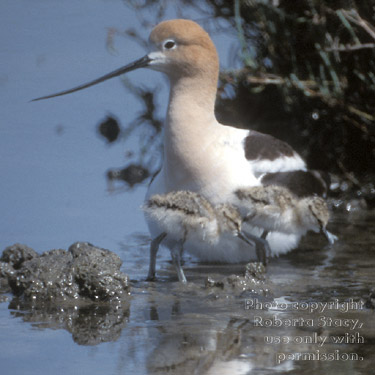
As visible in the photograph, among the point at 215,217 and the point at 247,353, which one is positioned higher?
the point at 215,217

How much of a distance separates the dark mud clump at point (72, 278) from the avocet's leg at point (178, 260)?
1.73ft

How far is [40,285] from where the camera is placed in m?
4.13

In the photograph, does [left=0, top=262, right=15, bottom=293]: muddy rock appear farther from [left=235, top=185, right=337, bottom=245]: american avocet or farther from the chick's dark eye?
the chick's dark eye

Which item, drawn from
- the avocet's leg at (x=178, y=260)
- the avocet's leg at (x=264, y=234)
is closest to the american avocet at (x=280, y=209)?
the avocet's leg at (x=264, y=234)

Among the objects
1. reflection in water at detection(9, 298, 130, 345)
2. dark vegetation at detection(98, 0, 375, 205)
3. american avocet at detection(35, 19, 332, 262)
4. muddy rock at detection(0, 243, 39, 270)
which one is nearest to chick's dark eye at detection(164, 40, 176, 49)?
american avocet at detection(35, 19, 332, 262)

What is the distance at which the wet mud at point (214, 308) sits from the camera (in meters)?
3.17

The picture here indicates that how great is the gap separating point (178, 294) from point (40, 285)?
722 millimetres

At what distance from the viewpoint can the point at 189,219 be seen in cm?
464

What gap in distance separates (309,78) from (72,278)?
11.2 ft

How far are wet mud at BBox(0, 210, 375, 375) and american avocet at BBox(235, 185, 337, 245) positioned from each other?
0.93 ft

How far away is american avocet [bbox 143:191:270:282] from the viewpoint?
4.66 m

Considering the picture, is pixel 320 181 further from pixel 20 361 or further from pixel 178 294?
pixel 20 361

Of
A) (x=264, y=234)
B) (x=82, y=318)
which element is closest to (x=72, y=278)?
(x=82, y=318)

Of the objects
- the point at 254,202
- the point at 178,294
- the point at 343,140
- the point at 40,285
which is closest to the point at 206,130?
the point at 254,202
